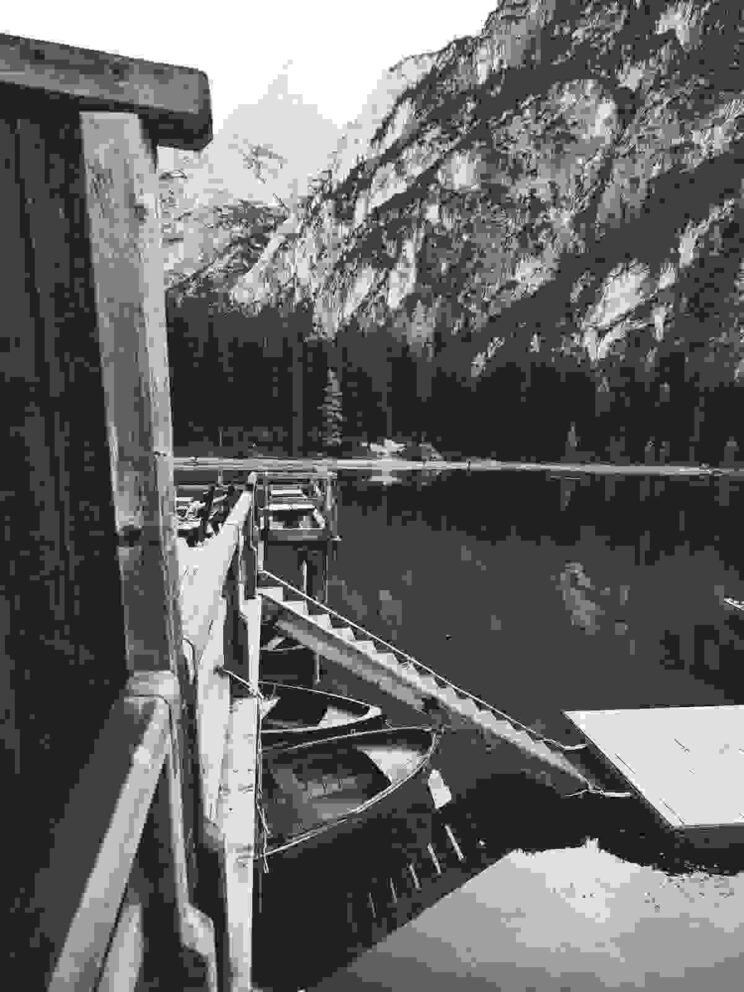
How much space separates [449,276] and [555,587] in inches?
5534

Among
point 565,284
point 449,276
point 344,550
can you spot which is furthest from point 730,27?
point 344,550

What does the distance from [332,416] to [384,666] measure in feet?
251

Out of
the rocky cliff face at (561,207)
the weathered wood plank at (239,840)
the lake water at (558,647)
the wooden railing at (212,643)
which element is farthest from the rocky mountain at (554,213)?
the weathered wood plank at (239,840)

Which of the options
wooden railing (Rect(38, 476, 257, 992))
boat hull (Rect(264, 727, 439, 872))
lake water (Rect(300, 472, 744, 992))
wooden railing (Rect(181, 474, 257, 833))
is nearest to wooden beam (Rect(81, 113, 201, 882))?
wooden railing (Rect(38, 476, 257, 992))

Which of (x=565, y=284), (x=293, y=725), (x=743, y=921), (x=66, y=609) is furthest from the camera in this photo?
(x=565, y=284)

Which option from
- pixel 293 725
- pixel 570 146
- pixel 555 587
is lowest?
pixel 555 587

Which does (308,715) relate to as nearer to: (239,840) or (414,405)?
(239,840)

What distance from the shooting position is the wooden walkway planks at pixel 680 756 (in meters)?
11.2

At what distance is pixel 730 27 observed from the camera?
15550cm

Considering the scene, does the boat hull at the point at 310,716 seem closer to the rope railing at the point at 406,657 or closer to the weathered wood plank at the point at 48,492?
the rope railing at the point at 406,657

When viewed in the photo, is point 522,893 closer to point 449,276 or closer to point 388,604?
point 388,604

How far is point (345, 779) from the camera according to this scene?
37.9 feet

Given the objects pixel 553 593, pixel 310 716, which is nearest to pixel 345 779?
pixel 310 716

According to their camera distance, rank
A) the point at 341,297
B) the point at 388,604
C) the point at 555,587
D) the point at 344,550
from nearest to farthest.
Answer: the point at 388,604
the point at 555,587
the point at 344,550
the point at 341,297
